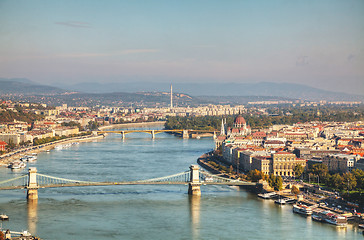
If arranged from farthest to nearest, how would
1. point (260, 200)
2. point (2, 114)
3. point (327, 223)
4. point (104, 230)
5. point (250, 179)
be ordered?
point (2, 114), point (250, 179), point (260, 200), point (327, 223), point (104, 230)

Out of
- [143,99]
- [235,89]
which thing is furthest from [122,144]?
[235,89]

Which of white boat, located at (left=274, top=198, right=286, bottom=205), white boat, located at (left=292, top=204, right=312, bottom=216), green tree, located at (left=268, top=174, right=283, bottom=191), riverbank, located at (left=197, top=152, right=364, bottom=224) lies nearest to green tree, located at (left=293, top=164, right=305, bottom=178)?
riverbank, located at (left=197, top=152, right=364, bottom=224)

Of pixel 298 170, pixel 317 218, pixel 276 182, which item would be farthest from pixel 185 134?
pixel 317 218

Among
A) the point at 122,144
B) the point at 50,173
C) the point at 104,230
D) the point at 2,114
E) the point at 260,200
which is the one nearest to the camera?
the point at 104,230

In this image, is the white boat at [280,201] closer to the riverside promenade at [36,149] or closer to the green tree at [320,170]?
the green tree at [320,170]

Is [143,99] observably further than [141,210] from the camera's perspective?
Yes

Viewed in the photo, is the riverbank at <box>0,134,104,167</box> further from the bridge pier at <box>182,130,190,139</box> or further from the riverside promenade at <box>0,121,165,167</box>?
the bridge pier at <box>182,130,190,139</box>

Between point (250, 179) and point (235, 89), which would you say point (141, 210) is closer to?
point (250, 179)
